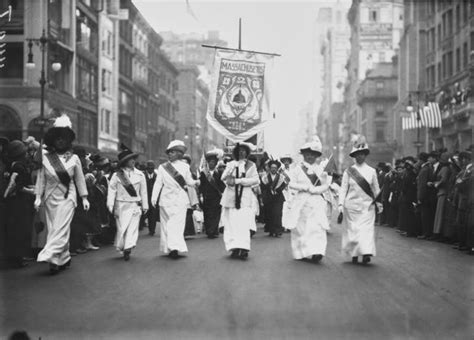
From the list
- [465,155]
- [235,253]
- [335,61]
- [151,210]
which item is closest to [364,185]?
[235,253]

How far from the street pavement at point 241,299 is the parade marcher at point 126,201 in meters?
0.37

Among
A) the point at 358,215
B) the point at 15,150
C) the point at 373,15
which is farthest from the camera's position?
the point at 373,15

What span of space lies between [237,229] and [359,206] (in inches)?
81.8

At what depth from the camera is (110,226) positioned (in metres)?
15.5

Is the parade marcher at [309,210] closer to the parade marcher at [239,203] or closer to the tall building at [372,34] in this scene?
the parade marcher at [239,203]

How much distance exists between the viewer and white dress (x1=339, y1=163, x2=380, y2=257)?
11508 millimetres

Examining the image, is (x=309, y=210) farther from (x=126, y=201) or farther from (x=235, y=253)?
(x=126, y=201)

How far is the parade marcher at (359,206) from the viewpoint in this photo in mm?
11516

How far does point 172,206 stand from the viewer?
12.5 meters

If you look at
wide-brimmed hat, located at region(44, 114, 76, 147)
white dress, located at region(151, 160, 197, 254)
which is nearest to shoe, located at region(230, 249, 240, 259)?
white dress, located at region(151, 160, 197, 254)

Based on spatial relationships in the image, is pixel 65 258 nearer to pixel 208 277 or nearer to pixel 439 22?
pixel 208 277

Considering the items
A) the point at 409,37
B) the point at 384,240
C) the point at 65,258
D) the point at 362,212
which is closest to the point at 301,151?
the point at 362,212

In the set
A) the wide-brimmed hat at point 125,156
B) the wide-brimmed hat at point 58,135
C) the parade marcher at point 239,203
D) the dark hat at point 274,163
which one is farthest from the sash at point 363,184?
the dark hat at point 274,163

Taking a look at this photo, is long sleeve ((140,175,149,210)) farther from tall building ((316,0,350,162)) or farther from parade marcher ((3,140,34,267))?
tall building ((316,0,350,162))
